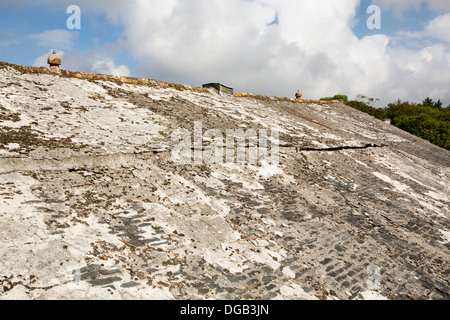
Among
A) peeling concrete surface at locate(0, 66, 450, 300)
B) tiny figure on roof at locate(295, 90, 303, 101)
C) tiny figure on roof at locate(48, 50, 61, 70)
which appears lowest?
peeling concrete surface at locate(0, 66, 450, 300)

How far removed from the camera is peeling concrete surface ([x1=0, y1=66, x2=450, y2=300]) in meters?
2.69

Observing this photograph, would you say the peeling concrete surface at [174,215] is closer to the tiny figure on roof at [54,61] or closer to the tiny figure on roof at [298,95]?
the tiny figure on roof at [54,61]

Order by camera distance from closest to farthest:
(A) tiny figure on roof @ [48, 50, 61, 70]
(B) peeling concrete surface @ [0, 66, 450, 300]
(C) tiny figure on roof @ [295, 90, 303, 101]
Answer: (B) peeling concrete surface @ [0, 66, 450, 300]
(A) tiny figure on roof @ [48, 50, 61, 70]
(C) tiny figure on roof @ [295, 90, 303, 101]

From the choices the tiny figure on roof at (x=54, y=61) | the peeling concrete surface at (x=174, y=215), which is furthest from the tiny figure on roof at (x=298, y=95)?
the tiny figure on roof at (x=54, y=61)

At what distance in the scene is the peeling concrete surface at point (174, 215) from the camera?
2.69 meters

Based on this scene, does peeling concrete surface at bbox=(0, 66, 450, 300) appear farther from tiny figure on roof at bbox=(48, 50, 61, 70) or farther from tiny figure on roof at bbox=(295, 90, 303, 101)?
tiny figure on roof at bbox=(295, 90, 303, 101)

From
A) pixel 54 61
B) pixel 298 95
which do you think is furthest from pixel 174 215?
pixel 298 95

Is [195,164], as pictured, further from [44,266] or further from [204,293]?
[44,266]

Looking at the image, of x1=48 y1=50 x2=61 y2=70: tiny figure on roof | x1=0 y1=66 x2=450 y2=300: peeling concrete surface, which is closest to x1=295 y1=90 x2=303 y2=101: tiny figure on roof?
x1=0 y1=66 x2=450 y2=300: peeling concrete surface

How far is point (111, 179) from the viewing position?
12.7 ft

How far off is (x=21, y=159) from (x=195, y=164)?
92.8 inches

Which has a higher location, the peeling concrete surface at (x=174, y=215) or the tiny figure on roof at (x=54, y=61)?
the tiny figure on roof at (x=54, y=61)

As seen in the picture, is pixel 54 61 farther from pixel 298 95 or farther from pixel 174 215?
pixel 298 95
